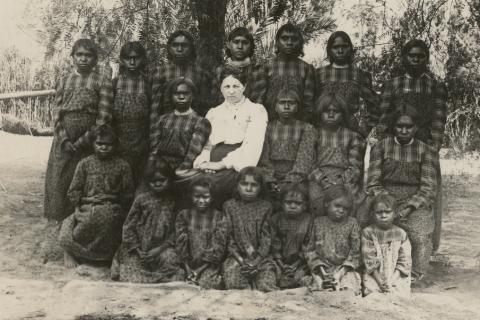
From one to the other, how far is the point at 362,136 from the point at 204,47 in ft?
5.39

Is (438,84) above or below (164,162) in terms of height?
above

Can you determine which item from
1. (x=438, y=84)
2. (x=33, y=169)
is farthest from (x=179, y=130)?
(x=33, y=169)

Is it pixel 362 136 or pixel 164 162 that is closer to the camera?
pixel 164 162

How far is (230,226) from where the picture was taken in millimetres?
4387

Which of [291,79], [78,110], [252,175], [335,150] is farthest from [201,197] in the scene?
[78,110]

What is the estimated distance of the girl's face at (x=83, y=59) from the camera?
5152 millimetres

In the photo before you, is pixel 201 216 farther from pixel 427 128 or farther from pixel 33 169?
pixel 33 169

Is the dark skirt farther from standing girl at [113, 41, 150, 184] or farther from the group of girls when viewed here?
standing girl at [113, 41, 150, 184]

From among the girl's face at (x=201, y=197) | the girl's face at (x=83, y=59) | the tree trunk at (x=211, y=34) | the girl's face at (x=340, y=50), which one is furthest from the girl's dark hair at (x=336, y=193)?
the girl's face at (x=83, y=59)

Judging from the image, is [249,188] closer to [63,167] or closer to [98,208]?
[98,208]

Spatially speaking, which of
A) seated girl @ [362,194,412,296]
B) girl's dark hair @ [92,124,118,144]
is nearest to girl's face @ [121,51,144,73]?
girl's dark hair @ [92,124,118,144]

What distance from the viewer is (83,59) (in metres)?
5.17

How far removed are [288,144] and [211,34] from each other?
1450mm

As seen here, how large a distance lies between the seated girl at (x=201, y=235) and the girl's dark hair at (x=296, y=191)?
0.45 meters
